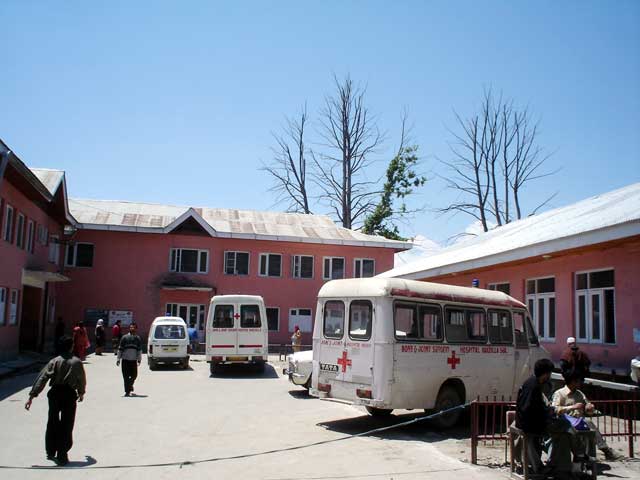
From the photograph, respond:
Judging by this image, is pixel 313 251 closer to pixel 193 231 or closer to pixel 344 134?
pixel 193 231

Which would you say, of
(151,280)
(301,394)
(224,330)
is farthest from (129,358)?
(151,280)

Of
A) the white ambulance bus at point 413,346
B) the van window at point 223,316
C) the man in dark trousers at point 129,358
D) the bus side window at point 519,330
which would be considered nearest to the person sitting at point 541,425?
the white ambulance bus at point 413,346

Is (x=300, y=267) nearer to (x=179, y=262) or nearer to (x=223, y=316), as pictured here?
(x=179, y=262)

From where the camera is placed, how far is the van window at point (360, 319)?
10805 mm

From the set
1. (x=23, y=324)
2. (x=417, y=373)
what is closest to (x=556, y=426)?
(x=417, y=373)

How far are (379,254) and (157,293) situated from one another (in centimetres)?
1365

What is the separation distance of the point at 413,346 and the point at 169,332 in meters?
15.0

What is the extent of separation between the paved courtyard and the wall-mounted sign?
16911 mm

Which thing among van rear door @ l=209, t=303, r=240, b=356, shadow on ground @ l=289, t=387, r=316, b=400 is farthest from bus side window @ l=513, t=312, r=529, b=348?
van rear door @ l=209, t=303, r=240, b=356

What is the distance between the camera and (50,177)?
91.5 ft

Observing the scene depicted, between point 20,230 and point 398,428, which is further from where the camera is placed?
point 20,230

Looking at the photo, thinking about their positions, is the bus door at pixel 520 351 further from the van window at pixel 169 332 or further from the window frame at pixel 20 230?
the window frame at pixel 20 230

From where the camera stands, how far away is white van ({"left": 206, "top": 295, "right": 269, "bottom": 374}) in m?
21.2

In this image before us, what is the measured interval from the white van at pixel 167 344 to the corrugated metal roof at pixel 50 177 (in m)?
8.34
